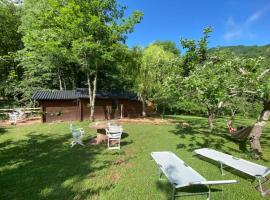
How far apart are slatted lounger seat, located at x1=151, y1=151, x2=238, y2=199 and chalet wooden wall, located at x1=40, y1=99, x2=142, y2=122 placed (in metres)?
14.8

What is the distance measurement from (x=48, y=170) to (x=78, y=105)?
14816mm

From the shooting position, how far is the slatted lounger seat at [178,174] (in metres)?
4.73

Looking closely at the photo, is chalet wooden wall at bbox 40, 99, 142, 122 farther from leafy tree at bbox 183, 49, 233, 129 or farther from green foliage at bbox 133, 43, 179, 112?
leafy tree at bbox 183, 49, 233, 129

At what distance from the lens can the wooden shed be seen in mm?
20344

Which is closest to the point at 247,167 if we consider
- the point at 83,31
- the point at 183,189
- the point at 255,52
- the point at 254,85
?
the point at 183,189

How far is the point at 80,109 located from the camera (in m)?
→ 21.3

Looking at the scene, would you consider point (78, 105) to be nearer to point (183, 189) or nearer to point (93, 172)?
point (93, 172)

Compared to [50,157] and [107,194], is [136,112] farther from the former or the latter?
[107,194]

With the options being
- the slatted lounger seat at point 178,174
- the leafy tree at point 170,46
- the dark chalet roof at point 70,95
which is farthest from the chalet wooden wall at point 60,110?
the leafy tree at point 170,46

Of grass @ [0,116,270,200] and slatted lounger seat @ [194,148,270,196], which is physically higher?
slatted lounger seat @ [194,148,270,196]

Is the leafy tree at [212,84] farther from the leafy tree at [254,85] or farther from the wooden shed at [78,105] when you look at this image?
the wooden shed at [78,105]

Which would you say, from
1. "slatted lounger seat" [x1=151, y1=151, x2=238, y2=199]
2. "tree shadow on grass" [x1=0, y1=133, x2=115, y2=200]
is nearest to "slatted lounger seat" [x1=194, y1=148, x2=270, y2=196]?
"slatted lounger seat" [x1=151, y1=151, x2=238, y2=199]

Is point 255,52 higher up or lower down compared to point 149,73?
higher up

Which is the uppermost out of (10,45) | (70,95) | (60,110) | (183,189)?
(10,45)
